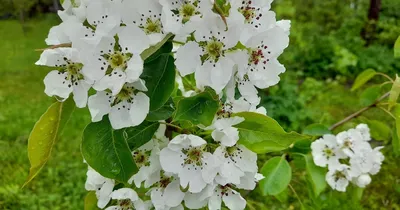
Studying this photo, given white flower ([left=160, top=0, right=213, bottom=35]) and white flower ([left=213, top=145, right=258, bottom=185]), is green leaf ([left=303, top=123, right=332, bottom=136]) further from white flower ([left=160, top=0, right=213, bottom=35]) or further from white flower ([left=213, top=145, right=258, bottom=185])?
white flower ([left=160, top=0, right=213, bottom=35])

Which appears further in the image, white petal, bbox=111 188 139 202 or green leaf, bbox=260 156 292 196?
green leaf, bbox=260 156 292 196

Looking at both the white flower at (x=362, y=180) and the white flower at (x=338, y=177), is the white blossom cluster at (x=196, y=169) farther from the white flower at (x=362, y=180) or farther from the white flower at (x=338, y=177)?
the white flower at (x=362, y=180)

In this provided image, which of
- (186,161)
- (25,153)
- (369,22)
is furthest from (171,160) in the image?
(369,22)

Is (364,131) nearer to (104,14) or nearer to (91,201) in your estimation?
(91,201)

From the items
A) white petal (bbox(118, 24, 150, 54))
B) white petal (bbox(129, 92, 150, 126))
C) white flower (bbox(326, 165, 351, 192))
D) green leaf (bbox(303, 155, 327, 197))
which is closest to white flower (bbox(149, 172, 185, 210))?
white petal (bbox(129, 92, 150, 126))

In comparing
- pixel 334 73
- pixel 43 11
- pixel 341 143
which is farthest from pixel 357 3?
pixel 341 143
